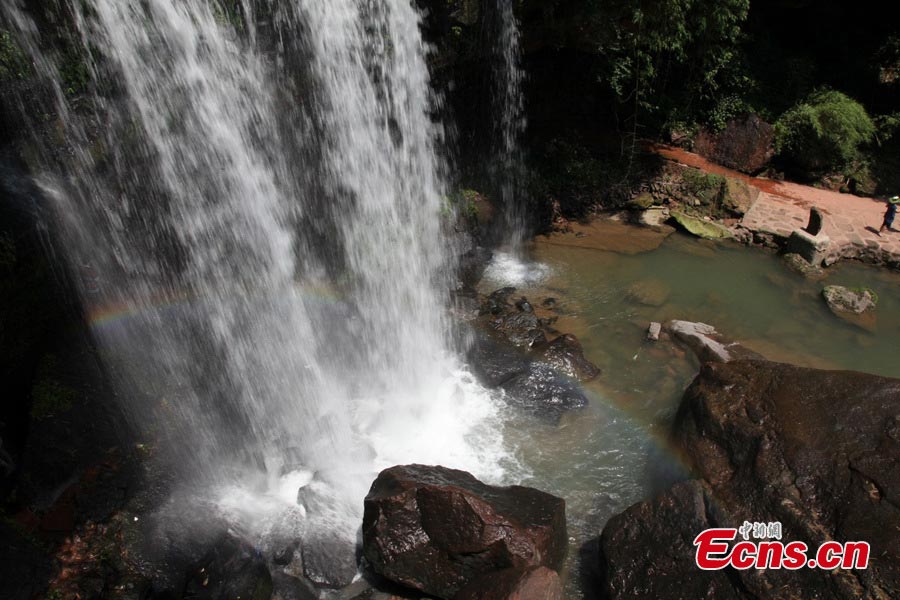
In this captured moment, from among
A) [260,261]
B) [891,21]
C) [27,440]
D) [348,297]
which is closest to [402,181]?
[348,297]

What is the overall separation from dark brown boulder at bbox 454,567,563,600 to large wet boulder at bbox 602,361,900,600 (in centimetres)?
86

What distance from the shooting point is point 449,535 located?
5.60 metres

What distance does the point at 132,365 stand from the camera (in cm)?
773

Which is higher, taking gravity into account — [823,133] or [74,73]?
[74,73]

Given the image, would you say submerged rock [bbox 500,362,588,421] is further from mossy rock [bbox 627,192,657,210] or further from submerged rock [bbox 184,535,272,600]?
mossy rock [bbox 627,192,657,210]

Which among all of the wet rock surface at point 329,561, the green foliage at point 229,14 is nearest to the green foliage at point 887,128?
the green foliage at point 229,14

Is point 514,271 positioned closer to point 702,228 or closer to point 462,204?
point 462,204

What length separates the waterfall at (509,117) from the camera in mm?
12227

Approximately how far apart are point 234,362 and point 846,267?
44.5 feet

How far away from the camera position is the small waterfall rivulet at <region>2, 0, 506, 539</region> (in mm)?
7184

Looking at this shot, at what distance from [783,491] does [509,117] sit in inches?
475

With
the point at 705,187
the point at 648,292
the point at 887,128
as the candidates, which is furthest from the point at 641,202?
the point at 887,128

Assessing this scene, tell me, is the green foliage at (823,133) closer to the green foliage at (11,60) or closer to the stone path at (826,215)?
the stone path at (826,215)

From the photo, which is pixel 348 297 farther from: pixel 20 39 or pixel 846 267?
pixel 846 267
